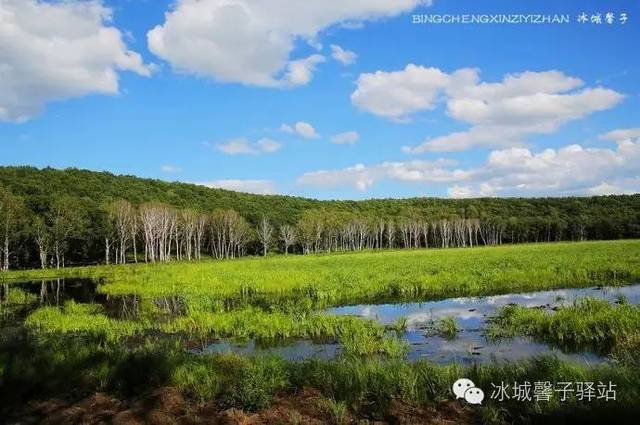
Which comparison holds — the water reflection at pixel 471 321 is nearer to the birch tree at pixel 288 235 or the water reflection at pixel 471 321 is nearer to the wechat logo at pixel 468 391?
the wechat logo at pixel 468 391

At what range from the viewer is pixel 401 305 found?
24953 mm

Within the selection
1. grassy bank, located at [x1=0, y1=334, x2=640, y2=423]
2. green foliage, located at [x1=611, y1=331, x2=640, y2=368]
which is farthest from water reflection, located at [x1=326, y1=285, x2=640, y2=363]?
grassy bank, located at [x1=0, y1=334, x2=640, y2=423]

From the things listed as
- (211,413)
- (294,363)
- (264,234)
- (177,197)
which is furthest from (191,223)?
(211,413)

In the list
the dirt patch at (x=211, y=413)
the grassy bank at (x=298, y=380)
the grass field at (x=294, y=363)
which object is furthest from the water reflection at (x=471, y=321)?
the dirt patch at (x=211, y=413)

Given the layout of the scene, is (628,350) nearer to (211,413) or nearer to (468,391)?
(468,391)

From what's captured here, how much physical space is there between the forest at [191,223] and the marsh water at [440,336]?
64539mm

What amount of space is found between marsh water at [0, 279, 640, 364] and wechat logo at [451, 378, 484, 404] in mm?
2735

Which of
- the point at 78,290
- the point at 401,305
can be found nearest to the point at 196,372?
the point at 401,305

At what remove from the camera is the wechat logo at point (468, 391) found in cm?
881

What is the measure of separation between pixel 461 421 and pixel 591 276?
94.1 ft

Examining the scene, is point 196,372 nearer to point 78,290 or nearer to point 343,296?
point 343,296

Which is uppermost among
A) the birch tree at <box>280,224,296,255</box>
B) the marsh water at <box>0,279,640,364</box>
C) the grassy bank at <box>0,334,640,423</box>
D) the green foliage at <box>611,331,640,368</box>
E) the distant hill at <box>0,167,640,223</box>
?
the distant hill at <box>0,167,640,223</box>

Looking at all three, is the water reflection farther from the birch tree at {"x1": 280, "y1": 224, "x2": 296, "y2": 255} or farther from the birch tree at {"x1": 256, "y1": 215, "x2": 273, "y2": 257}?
the birch tree at {"x1": 280, "y1": 224, "x2": 296, "y2": 255}

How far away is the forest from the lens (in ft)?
300
